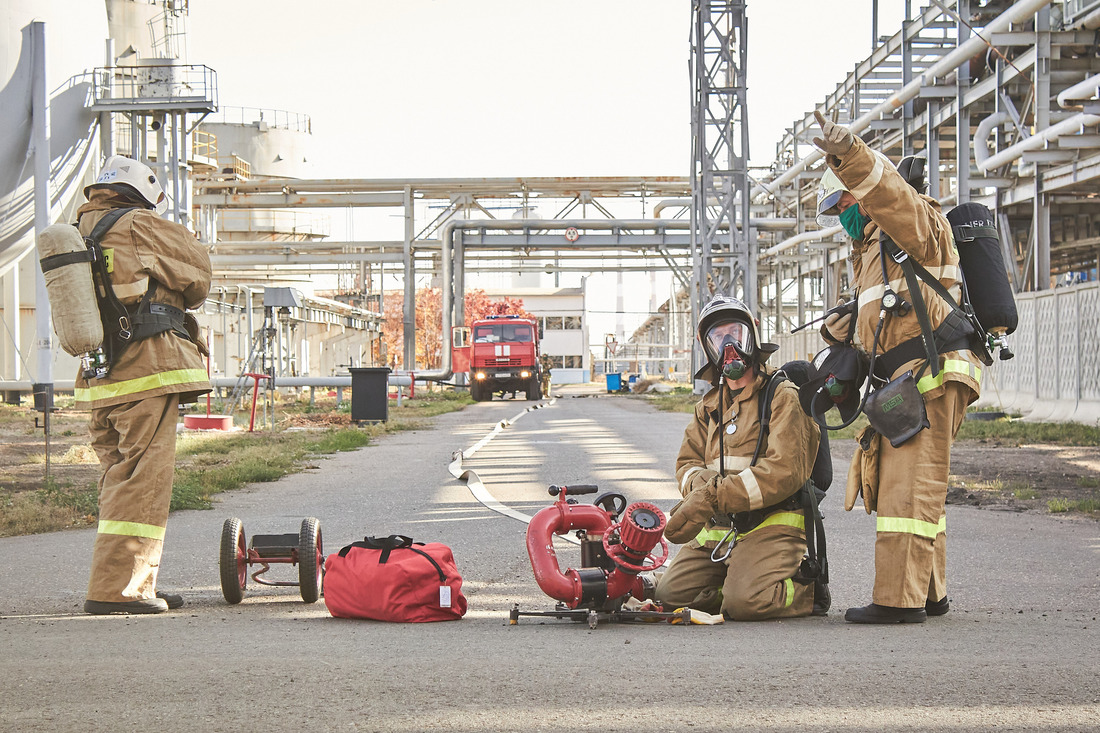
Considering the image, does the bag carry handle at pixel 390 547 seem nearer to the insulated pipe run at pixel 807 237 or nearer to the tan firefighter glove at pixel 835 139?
the tan firefighter glove at pixel 835 139

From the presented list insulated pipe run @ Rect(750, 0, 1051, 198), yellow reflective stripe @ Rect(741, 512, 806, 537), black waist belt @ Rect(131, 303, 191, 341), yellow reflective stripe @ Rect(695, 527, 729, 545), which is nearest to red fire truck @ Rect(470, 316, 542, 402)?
insulated pipe run @ Rect(750, 0, 1051, 198)

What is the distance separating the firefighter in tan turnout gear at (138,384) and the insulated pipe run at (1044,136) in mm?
15604

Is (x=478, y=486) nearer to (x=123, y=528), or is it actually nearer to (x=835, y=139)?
(x=123, y=528)

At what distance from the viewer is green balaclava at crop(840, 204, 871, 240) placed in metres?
4.91

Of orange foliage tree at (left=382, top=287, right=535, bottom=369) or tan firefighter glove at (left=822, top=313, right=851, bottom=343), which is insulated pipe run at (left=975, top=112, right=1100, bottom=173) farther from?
orange foliage tree at (left=382, top=287, right=535, bottom=369)

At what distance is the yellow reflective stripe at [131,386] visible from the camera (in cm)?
511

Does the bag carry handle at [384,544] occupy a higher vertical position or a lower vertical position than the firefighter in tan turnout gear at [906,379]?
lower

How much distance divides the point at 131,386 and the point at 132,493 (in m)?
0.51

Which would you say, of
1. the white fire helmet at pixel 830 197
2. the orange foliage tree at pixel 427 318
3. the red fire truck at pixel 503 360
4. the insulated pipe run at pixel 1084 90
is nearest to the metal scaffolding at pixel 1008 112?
the insulated pipe run at pixel 1084 90

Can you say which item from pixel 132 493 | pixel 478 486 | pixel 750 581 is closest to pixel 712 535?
pixel 750 581

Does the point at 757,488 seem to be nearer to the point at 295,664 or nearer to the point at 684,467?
the point at 684,467

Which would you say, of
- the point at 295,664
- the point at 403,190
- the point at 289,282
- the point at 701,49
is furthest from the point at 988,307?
the point at 289,282

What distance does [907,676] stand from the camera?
11.5 feet

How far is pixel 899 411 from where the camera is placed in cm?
446
